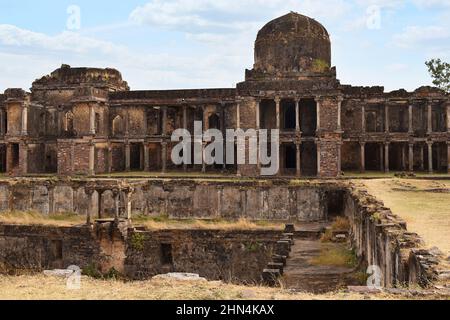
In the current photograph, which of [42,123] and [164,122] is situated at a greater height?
[42,123]

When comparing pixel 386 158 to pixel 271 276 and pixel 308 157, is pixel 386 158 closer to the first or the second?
pixel 308 157

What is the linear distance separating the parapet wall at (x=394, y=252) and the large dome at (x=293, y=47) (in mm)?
25826

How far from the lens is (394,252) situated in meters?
12.0

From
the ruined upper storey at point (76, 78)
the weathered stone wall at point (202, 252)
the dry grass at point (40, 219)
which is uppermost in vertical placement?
the ruined upper storey at point (76, 78)

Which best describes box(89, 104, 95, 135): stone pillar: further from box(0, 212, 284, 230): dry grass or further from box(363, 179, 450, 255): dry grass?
box(363, 179, 450, 255): dry grass

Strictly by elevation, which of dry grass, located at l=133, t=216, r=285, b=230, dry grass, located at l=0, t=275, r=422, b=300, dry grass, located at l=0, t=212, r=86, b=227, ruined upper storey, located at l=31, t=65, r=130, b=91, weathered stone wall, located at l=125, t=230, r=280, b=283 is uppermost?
ruined upper storey, located at l=31, t=65, r=130, b=91

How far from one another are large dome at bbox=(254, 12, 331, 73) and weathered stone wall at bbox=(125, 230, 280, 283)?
1830 cm

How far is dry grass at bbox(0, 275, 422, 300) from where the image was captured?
993 cm

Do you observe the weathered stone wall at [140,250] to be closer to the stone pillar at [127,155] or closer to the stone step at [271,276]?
the stone step at [271,276]

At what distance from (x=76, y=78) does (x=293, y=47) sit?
18031 millimetres

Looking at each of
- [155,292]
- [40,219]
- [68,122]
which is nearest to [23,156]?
[68,122]

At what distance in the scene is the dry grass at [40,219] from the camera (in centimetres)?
2988

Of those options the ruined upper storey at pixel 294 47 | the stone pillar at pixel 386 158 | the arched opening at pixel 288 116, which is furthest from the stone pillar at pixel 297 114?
the stone pillar at pixel 386 158
